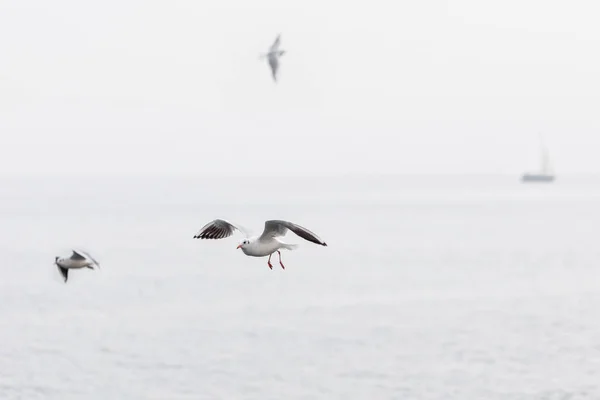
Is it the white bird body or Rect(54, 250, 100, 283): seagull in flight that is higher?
Rect(54, 250, 100, 283): seagull in flight

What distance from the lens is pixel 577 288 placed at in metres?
95.7

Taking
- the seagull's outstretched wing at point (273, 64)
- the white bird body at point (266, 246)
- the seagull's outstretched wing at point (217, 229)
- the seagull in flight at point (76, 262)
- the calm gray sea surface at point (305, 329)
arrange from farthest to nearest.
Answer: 1. the calm gray sea surface at point (305, 329)
2. the seagull's outstretched wing at point (273, 64)
3. the seagull in flight at point (76, 262)
4. the seagull's outstretched wing at point (217, 229)
5. the white bird body at point (266, 246)

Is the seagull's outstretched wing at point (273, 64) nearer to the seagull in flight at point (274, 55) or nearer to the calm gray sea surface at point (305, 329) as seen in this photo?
the seagull in flight at point (274, 55)

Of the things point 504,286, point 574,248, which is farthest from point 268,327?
point 574,248

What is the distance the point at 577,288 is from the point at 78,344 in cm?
5262

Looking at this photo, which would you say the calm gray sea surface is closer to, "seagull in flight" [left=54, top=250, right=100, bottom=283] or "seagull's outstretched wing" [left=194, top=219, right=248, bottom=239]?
"seagull's outstretched wing" [left=194, top=219, right=248, bottom=239]

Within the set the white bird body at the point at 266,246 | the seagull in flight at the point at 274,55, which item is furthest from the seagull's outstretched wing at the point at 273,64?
the white bird body at the point at 266,246

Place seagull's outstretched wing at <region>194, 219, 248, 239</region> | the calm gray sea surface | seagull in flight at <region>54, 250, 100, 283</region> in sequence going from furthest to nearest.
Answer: the calm gray sea surface, seagull in flight at <region>54, 250, 100, 283</region>, seagull's outstretched wing at <region>194, 219, 248, 239</region>

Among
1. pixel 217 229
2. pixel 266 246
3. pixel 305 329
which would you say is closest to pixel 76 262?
pixel 217 229

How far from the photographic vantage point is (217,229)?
16.7m

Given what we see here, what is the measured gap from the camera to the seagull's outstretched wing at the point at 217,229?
16406 millimetres

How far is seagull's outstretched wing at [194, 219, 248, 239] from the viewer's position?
16.4 m

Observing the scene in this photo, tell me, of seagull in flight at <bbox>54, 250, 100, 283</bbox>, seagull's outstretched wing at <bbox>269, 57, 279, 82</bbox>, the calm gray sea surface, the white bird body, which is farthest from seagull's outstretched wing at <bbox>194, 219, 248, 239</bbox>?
seagull's outstretched wing at <bbox>269, 57, 279, 82</bbox>

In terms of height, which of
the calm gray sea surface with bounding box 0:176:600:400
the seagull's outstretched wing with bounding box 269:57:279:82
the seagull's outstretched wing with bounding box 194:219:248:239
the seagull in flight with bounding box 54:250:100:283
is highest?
the calm gray sea surface with bounding box 0:176:600:400
